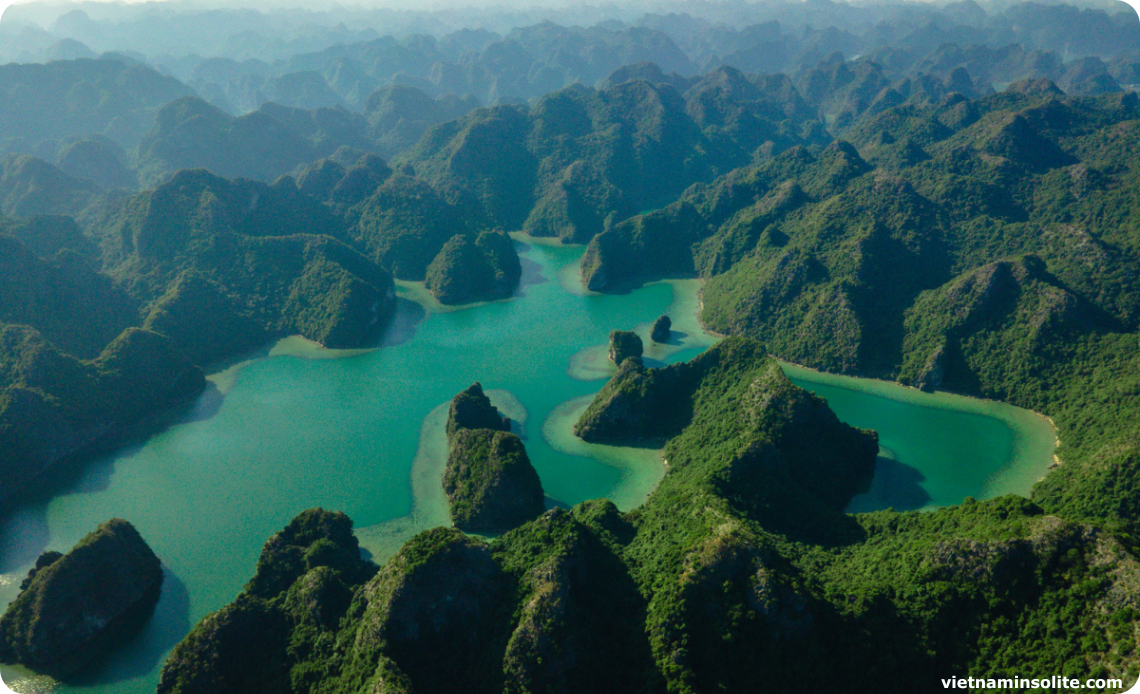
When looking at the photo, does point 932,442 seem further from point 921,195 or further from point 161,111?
point 161,111

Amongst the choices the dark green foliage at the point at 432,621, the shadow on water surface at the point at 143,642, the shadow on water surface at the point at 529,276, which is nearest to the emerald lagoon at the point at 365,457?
the shadow on water surface at the point at 143,642

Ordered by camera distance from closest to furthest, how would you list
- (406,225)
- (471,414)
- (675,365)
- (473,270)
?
(471,414)
(675,365)
(473,270)
(406,225)

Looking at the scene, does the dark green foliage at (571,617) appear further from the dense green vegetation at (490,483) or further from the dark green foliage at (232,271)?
the dark green foliage at (232,271)

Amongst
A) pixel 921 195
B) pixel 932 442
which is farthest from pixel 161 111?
pixel 932 442

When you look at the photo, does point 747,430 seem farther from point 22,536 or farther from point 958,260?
point 22,536

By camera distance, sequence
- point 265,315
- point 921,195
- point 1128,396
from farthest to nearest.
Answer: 1. point 921,195
2. point 265,315
3. point 1128,396

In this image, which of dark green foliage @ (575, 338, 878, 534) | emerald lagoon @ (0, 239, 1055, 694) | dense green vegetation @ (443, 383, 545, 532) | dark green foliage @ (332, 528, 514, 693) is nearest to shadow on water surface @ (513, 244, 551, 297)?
emerald lagoon @ (0, 239, 1055, 694)

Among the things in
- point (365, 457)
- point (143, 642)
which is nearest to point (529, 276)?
point (365, 457)
